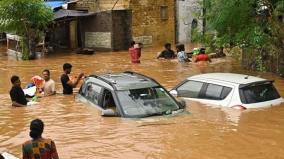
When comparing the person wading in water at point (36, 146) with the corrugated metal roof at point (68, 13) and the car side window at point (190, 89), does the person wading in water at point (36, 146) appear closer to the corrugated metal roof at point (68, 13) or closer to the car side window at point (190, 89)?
the car side window at point (190, 89)

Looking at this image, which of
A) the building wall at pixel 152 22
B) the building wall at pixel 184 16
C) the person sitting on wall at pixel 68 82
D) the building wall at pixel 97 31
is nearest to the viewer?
the person sitting on wall at pixel 68 82

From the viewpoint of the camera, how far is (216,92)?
12.1m

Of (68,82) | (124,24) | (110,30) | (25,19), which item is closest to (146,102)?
(68,82)

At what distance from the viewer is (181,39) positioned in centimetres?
3581

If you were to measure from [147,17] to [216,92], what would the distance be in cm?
2216

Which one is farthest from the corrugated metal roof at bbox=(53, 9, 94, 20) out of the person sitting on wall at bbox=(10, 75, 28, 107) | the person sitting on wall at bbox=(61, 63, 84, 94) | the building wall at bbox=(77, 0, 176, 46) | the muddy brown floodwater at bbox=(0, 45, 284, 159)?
the person sitting on wall at bbox=(10, 75, 28, 107)

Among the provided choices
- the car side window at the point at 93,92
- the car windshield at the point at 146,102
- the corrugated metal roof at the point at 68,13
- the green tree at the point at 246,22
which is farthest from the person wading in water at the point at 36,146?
the corrugated metal roof at the point at 68,13

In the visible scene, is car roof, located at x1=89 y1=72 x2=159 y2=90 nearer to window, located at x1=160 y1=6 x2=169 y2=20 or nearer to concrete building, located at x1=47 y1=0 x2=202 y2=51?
concrete building, located at x1=47 y1=0 x2=202 y2=51

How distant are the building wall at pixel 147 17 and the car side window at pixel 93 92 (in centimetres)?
2084

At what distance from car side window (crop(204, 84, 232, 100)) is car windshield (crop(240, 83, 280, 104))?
0.36 metres

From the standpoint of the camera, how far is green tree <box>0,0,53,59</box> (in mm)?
28312

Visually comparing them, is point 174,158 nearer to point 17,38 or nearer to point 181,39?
point 17,38

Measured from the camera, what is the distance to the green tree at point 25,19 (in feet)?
92.9

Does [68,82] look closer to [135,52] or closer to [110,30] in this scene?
[135,52]
